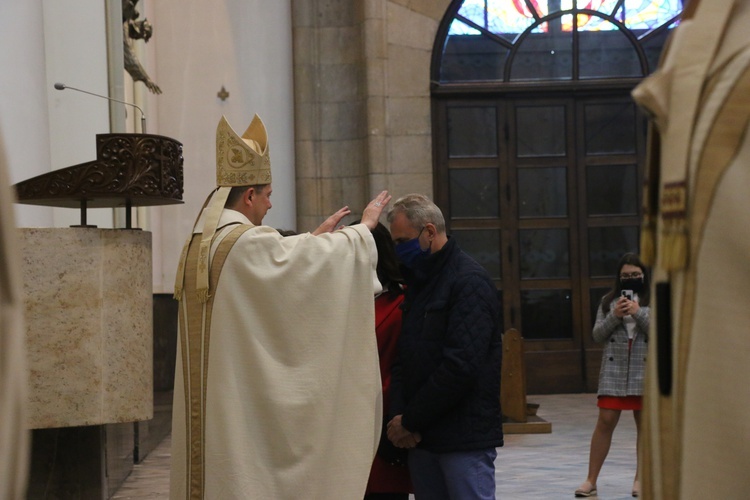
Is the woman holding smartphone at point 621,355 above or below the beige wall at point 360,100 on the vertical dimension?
below

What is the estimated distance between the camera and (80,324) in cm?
516

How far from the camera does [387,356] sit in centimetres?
505

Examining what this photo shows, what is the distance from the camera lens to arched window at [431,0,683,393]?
14438 millimetres

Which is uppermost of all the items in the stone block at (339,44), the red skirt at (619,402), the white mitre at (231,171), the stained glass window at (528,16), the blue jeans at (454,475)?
the stained glass window at (528,16)

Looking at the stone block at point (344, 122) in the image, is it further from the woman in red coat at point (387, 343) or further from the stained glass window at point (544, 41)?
the woman in red coat at point (387, 343)

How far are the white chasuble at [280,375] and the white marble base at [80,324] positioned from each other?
27.9 inches

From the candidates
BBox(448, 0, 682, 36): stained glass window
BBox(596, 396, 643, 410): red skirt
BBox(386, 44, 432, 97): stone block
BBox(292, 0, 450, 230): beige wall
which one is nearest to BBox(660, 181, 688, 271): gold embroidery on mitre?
BBox(596, 396, 643, 410): red skirt

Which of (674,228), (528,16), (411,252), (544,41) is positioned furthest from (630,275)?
(528,16)

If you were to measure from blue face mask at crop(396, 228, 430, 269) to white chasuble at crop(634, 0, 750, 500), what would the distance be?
259 centimetres

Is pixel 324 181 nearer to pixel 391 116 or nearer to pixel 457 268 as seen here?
pixel 391 116

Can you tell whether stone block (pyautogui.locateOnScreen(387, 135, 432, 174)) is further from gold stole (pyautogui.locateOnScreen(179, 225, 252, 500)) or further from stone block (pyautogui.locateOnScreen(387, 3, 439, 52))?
gold stole (pyautogui.locateOnScreen(179, 225, 252, 500))

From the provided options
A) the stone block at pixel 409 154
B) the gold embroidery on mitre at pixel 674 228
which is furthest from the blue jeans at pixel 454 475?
the stone block at pixel 409 154

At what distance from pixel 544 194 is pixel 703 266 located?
41.4 ft

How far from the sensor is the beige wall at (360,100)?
14023 mm
